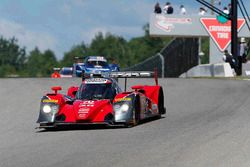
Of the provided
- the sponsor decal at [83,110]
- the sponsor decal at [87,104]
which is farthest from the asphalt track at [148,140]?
the sponsor decal at [87,104]

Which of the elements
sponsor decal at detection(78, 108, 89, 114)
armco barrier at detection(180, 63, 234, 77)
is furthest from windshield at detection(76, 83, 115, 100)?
armco barrier at detection(180, 63, 234, 77)

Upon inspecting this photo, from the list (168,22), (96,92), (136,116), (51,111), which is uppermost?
(168,22)

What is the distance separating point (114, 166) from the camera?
9.73 m

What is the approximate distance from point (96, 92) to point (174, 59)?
32819mm

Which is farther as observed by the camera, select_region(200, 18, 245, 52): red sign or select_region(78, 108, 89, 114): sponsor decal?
select_region(200, 18, 245, 52): red sign

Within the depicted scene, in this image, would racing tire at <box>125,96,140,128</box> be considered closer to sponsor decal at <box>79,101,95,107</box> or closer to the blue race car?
sponsor decal at <box>79,101,95,107</box>

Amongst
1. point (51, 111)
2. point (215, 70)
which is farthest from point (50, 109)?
point (215, 70)

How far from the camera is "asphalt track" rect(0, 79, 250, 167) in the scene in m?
10.1

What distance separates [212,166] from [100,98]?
266 inches

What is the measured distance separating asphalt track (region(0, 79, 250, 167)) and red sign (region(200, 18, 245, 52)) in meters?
31.0

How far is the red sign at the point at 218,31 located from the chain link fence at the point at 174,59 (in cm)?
193

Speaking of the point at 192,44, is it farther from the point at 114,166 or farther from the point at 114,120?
the point at 114,166

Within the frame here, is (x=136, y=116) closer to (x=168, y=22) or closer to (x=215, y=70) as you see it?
(x=215, y=70)

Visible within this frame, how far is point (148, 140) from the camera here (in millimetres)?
12359
